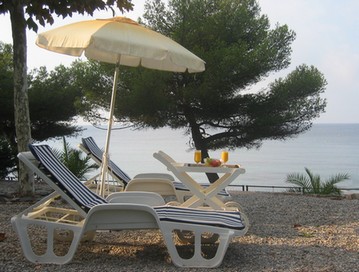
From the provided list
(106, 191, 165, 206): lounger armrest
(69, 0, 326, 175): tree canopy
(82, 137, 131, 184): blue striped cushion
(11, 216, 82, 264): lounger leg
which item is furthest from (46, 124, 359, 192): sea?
(11, 216, 82, 264): lounger leg

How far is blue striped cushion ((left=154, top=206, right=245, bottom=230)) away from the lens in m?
4.10

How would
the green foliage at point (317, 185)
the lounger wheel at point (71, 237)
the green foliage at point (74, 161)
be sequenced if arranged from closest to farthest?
the lounger wheel at point (71, 237) → the green foliage at point (74, 161) → the green foliage at point (317, 185)

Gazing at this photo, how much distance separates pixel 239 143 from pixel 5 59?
22.6 ft

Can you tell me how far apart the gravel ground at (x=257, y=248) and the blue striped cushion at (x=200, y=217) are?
315 millimetres

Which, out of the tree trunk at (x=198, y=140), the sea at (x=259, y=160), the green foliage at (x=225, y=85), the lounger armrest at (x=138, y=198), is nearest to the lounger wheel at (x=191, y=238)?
the lounger armrest at (x=138, y=198)

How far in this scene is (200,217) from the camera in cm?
429

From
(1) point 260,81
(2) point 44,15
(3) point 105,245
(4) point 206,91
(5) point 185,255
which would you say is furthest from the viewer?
(1) point 260,81

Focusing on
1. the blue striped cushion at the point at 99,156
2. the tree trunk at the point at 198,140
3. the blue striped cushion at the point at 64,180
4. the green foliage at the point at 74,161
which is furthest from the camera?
the tree trunk at the point at 198,140

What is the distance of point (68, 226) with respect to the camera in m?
4.05

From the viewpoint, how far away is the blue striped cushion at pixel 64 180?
4234mm

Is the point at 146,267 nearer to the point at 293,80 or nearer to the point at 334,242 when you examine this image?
the point at 334,242

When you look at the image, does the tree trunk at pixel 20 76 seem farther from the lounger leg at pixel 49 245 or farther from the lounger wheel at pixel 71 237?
the lounger leg at pixel 49 245

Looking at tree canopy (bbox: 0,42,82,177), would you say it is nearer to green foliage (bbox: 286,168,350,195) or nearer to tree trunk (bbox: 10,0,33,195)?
tree trunk (bbox: 10,0,33,195)

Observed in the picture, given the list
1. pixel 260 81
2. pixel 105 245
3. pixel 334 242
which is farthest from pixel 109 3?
pixel 260 81
